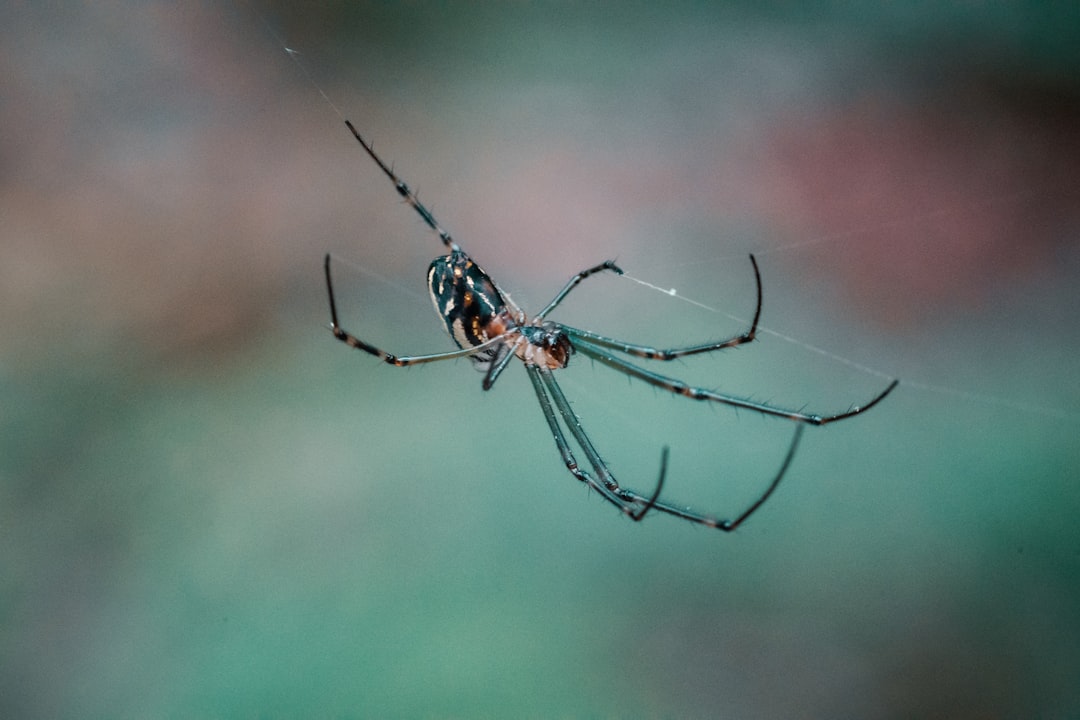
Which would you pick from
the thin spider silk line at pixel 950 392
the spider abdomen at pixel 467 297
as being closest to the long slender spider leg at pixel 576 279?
the spider abdomen at pixel 467 297

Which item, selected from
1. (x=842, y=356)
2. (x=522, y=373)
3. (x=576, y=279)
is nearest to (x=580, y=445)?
(x=576, y=279)

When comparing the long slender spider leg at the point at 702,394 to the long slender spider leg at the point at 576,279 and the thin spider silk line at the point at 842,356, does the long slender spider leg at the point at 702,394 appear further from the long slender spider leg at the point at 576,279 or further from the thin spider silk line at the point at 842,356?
the thin spider silk line at the point at 842,356

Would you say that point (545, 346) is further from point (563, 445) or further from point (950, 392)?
point (950, 392)

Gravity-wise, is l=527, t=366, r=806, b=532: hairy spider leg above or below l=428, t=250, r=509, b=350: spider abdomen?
below

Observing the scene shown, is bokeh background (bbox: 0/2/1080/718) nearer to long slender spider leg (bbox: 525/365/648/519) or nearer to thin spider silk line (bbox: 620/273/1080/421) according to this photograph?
thin spider silk line (bbox: 620/273/1080/421)

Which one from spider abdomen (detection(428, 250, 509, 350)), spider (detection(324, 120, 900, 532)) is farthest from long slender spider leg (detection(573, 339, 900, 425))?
spider abdomen (detection(428, 250, 509, 350))

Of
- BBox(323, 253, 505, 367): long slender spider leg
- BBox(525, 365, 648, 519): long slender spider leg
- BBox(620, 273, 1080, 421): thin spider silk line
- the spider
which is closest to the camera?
BBox(323, 253, 505, 367): long slender spider leg

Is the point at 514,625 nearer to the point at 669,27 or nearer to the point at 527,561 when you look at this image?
the point at 527,561
